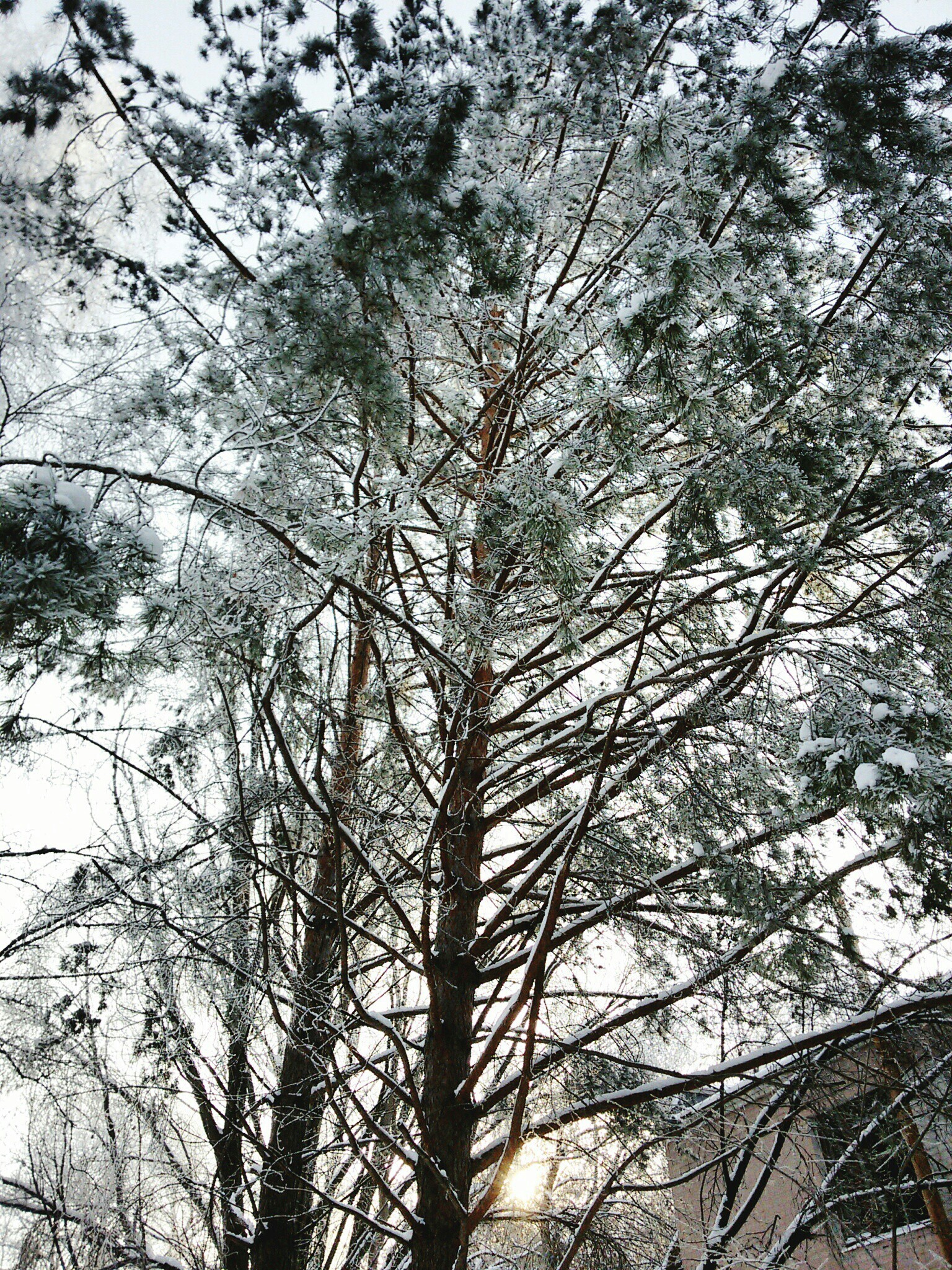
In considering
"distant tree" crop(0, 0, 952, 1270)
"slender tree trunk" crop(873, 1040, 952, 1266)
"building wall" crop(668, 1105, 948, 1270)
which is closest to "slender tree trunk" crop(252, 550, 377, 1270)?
"distant tree" crop(0, 0, 952, 1270)

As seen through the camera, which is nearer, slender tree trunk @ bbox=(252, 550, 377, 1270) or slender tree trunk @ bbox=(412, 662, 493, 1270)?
slender tree trunk @ bbox=(412, 662, 493, 1270)

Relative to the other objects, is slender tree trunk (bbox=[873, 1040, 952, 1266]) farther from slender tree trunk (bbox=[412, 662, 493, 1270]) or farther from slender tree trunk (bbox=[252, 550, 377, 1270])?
slender tree trunk (bbox=[252, 550, 377, 1270])

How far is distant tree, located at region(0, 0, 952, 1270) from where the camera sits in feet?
9.25

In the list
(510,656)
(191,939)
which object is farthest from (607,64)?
(191,939)

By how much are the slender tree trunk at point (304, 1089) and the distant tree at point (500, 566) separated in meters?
0.04

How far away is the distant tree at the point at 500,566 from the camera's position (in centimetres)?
282

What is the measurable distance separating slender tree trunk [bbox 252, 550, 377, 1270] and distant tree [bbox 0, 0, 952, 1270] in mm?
36

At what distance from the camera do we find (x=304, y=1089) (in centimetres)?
471

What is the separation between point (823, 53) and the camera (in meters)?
3.01

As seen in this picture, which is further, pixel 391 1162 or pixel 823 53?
pixel 391 1162

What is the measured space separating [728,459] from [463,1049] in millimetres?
2974

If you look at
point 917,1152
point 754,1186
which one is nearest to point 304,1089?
point 754,1186

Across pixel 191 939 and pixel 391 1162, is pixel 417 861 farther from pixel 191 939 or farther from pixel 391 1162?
pixel 391 1162

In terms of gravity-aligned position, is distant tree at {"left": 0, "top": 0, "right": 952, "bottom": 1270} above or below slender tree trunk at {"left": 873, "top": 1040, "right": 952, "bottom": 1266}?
above
